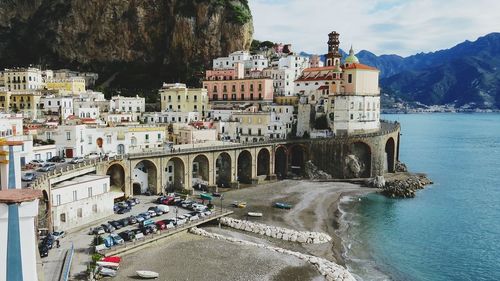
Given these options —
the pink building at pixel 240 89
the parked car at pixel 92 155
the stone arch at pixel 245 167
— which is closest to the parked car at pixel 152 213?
the parked car at pixel 92 155

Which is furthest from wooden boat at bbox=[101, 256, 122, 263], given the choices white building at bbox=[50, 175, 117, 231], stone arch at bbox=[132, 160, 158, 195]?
stone arch at bbox=[132, 160, 158, 195]

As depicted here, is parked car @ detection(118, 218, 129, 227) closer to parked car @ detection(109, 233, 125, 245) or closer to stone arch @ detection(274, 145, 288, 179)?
parked car @ detection(109, 233, 125, 245)

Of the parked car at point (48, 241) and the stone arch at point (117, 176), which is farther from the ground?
the stone arch at point (117, 176)

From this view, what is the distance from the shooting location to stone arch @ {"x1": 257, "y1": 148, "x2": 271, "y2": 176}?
2990 inches

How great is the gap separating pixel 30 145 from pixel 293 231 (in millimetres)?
30265

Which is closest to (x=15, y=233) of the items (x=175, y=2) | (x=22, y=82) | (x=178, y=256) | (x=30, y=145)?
(x=178, y=256)

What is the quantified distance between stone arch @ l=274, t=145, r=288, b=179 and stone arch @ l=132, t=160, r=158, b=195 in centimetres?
2491

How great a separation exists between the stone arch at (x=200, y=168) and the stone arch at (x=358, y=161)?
24.6 metres

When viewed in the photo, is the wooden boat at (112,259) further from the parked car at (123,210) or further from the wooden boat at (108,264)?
the parked car at (123,210)

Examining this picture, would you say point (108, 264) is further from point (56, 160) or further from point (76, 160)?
point (56, 160)

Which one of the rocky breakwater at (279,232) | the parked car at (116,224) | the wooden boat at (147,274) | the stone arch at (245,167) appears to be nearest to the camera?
the wooden boat at (147,274)

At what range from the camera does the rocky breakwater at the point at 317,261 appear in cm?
3497

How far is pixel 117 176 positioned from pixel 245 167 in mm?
23846

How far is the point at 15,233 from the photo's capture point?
32.5 ft
